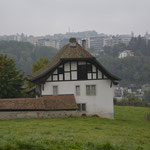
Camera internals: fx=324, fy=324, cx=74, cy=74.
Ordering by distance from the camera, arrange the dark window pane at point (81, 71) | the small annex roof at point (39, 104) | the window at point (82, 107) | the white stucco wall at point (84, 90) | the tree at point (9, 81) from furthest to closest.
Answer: the tree at point (9, 81), the window at point (82, 107), the dark window pane at point (81, 71), the white stucco wall at point (84, 90), the small annex roof at point (39, 104)

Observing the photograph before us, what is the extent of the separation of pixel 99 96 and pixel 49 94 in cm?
560

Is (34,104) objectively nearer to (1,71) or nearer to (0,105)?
(0,105)

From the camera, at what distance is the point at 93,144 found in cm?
1401

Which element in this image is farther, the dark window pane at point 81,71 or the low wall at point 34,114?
the dark window pane at point 81,71

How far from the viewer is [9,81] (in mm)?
41188

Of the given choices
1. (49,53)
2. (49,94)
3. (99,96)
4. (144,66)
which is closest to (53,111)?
(49,94)

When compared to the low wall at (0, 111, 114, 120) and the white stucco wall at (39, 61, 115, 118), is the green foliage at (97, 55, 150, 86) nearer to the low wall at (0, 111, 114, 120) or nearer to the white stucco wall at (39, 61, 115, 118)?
the white stucco wall at (39, 61, 115, 118)

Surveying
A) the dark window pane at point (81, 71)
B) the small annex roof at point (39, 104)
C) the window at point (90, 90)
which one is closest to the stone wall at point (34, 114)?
the small annex roof at point (39, 104)

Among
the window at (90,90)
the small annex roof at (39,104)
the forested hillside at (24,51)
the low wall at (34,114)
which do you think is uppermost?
the forested hillside at (24,51)

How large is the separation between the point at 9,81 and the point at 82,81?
10619mm

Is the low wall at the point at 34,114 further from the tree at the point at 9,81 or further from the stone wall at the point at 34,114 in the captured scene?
the tree at the point at 9,81

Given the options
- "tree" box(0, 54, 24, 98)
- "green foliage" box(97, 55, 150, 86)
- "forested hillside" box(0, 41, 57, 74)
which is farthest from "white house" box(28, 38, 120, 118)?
"forested hillside" box(0, 41, 57, 74)

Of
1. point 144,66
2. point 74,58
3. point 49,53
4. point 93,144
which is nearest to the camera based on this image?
point 93,144

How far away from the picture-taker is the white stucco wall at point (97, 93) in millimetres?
35500
